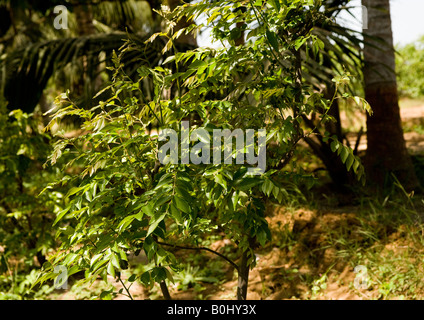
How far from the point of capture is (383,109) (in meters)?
4.22

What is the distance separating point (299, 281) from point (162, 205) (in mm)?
2200

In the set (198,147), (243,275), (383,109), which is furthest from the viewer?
(383,109)

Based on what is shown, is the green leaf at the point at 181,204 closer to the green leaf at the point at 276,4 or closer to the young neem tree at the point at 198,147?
the young neem tree at the point at 198,147

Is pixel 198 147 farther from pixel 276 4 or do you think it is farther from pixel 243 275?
pixel 243 275

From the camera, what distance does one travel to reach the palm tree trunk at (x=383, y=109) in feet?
13.8

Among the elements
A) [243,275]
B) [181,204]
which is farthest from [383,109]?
[181,204]

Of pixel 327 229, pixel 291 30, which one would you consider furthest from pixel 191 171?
pixel 327 229

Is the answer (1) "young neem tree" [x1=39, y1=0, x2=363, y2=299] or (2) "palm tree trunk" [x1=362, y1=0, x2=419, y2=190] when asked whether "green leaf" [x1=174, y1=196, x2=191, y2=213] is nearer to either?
(1) "young neem tree" [x1=39, y1=0, x2=363, y2=299]

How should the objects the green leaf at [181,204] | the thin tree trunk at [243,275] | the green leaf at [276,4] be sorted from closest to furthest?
the green leaf at [181,204] < the green leaf at [276,4] < the thin tree trunk at [243,275]

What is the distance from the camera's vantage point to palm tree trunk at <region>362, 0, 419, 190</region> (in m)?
4.19

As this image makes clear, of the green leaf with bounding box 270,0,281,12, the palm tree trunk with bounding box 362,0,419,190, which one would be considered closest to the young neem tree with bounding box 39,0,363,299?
the green leaf with bounding box 270,0,281,12

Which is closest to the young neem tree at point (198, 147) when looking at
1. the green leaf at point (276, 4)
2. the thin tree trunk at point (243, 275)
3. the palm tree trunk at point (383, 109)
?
the green leaf at point (276, 4)

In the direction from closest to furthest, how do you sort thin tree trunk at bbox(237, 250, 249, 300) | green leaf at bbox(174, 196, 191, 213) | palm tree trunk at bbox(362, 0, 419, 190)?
green leaf at bbox(174, 196, 191, 213) < thin tree trunk at bbox(237, 250, 249, 300) < palm tree trunk at bbox(362, 0, 419, 190)
